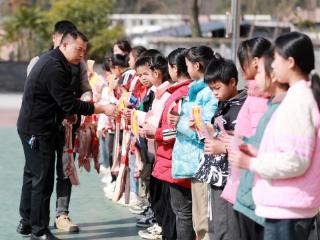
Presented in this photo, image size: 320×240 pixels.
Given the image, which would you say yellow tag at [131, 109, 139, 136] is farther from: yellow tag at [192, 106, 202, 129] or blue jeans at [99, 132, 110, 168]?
blue jeans at [99, 132, 110, 168]

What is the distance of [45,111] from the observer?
6664mm

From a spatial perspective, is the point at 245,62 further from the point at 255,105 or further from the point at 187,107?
→ the point at 187,107

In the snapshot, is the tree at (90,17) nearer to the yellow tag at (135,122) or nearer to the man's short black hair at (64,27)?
the man's short black hair at (64,27)

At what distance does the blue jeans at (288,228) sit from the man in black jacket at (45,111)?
2.87 metres

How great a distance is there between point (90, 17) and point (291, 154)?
23.7 m

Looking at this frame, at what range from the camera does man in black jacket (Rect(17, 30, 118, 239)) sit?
658cm

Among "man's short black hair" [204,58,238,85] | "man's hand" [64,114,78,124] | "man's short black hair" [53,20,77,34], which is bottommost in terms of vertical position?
"man's hand" [64,114,78,124]

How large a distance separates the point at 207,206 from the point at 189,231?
0.54 metres

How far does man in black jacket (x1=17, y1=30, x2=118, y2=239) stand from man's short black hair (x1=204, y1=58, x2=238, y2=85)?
1.64 metres

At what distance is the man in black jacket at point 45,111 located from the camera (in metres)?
6.58

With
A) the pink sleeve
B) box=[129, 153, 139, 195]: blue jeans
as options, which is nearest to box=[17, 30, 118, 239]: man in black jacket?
box=[129, 153, 139, 195]: blue jeans

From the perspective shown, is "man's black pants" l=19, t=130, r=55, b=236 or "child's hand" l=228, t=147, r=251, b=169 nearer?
"child's hand" l=228, t=147, r=251, b=169

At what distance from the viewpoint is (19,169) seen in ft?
34.6

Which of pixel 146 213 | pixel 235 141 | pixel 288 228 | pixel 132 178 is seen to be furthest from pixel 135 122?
pixel 288 228
